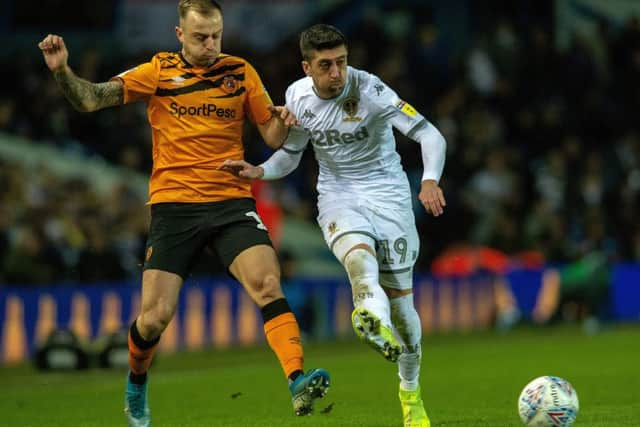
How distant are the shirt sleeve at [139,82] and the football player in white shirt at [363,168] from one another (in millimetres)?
661

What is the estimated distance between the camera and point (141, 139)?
20.7 m

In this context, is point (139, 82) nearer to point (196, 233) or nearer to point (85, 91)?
point (85, 91)

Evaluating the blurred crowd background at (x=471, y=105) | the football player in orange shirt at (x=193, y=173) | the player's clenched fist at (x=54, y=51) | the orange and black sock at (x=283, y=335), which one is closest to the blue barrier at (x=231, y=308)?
the blurred crowd background at (x=471, y=105)

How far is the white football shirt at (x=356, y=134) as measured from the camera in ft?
28.0

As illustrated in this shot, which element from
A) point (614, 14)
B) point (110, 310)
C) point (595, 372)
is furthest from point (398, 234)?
point (614, 14)

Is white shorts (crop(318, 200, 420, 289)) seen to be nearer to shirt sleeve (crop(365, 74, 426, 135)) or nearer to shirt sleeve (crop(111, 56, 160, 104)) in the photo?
shirt sleeve (crop(365, 74, 426, 135))

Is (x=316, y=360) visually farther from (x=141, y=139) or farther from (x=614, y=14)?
(x=614, y=14)

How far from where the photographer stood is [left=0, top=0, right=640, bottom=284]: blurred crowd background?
68.1ft

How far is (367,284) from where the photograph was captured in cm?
802

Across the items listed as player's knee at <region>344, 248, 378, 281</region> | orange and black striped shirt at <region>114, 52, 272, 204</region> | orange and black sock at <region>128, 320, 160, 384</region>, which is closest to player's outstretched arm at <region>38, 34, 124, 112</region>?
orange and black striped shirt at <region>114, 52, 272, 204</region>

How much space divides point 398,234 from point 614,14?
17.7m

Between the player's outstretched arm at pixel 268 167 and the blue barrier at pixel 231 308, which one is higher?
the player's outstretched arm at pixel 268 167

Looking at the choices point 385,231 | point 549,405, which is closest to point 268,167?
point 385,231

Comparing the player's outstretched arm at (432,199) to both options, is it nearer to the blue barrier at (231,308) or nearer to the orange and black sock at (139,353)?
the orange and black sock at (139,353)
